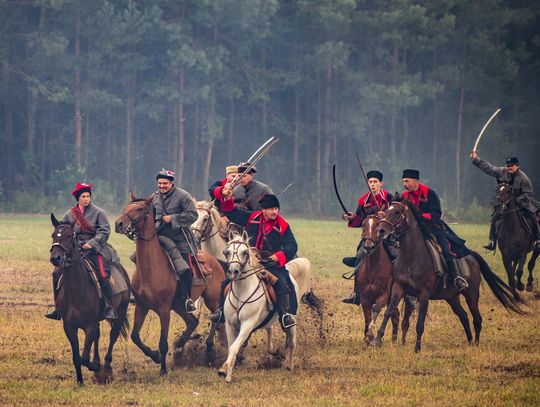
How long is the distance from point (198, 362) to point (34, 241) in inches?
838

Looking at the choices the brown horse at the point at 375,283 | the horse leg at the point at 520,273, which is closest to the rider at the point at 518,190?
the horse leg at the point at 520,273

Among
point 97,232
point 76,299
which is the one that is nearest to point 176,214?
point 97,232

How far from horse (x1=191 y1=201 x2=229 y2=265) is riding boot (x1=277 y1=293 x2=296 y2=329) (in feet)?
8.94

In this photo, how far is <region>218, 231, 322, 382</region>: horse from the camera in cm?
1293

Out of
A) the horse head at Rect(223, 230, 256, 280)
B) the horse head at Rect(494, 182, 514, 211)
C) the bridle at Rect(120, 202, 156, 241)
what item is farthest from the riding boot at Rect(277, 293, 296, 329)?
the horse head at Rect(494, 182, 514, 211)

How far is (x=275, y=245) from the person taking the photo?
1441 centimetres

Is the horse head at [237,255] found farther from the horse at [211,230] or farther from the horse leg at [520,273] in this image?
the horse leg at [520,273]

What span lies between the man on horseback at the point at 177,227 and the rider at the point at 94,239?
0.76m

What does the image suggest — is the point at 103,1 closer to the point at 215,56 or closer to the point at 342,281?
the point at 215,56

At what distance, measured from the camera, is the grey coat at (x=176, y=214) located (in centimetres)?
1490

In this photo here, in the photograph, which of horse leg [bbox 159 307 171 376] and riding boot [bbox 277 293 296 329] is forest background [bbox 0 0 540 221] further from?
riding boot [bbox 277 293 296 329]

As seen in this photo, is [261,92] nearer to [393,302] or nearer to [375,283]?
[375,283]

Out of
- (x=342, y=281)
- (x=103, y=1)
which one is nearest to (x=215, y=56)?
(x=103, y=1)

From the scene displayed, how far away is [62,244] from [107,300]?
1.52 m
